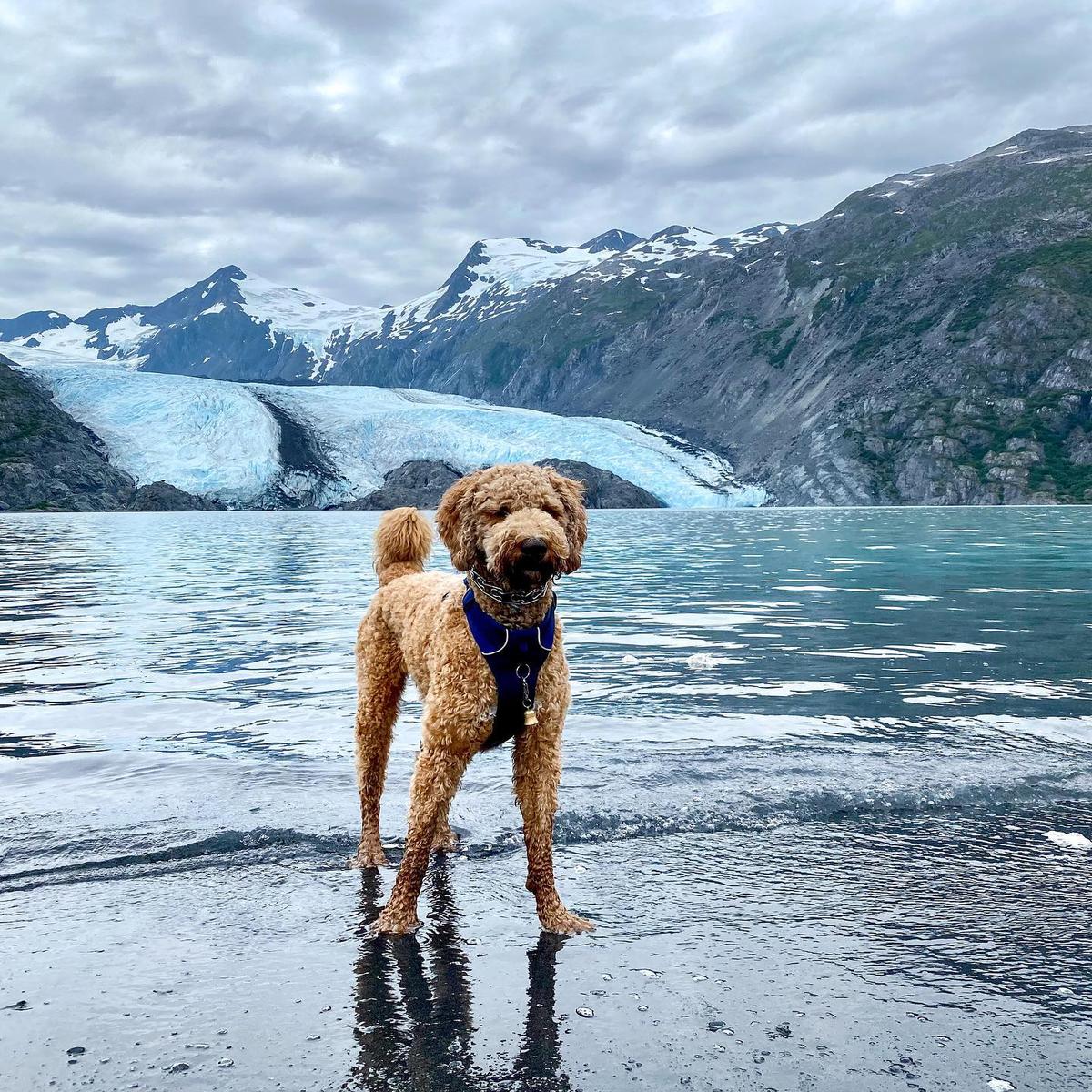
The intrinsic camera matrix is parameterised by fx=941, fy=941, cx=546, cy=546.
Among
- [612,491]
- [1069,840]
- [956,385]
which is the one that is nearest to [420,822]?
[1069,840]

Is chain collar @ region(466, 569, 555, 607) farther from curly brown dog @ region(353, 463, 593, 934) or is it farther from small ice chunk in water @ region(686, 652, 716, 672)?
small ice chunk in water @ region(686, 652, 716, 672)

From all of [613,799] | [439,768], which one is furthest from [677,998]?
[613,799]

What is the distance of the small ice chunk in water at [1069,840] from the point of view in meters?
5.77

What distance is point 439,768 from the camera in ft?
16.2

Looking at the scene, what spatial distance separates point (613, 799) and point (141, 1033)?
153 inches

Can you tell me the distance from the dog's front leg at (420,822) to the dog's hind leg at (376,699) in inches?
52.1

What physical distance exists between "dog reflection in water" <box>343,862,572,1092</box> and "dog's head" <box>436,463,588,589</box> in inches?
70.9

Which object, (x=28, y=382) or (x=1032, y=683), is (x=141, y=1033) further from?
(x=28, y=382)

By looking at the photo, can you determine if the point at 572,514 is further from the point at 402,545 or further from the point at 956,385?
the point at 956,385

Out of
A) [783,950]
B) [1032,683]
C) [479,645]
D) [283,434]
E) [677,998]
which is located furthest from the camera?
[283,434]

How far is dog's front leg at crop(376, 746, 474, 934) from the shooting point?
4.80 metres

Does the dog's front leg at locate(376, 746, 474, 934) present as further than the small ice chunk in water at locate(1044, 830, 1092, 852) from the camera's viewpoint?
No

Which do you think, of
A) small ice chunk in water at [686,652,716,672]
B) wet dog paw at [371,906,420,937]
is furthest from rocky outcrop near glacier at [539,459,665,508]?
wet dog paw at [371,906,420,937]

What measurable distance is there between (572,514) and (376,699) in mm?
2346
